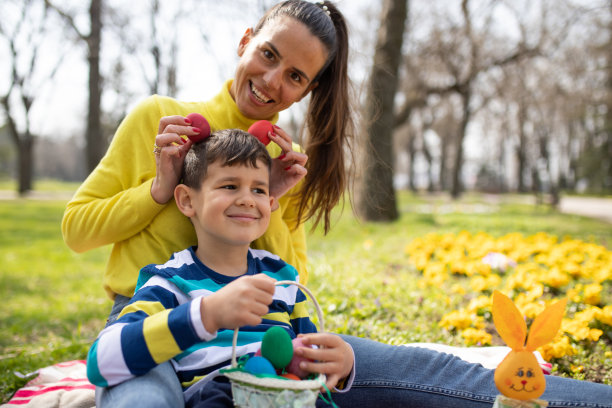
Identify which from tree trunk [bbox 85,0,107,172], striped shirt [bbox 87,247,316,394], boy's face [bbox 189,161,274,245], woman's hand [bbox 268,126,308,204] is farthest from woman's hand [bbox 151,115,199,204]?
tree trunk [bbox 85,0,107,172]

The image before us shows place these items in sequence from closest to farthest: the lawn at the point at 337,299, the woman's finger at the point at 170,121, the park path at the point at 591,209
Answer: the woman's finger at the point at 170,121 < the lawn at the point at 337,299 < the park path at the point at 591,209

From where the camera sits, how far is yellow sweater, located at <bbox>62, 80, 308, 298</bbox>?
2025 mm

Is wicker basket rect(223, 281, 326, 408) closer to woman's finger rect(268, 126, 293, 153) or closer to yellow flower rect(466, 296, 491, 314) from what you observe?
woman's finger rect(268, 126, 293, 153)

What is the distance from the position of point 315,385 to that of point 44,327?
3.55 meters

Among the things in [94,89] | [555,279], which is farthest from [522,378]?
[94,89]

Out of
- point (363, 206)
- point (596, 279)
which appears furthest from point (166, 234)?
point (363, 206)

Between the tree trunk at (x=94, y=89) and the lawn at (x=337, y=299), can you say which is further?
the tree trunk at (x=94, y=89)

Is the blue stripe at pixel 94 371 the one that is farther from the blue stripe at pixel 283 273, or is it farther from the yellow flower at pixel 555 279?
the yellow flower at pixel 555 279

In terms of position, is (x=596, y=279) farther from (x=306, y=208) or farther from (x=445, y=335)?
(x=306, y=208)

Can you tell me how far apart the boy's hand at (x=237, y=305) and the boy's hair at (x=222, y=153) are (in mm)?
583

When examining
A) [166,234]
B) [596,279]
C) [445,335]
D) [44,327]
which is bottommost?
[44,327]

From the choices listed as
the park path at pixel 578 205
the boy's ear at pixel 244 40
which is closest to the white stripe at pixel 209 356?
the boy's ear at pixel 244 40

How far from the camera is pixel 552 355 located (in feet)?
8.65

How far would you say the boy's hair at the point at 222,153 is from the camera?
1884 mm
